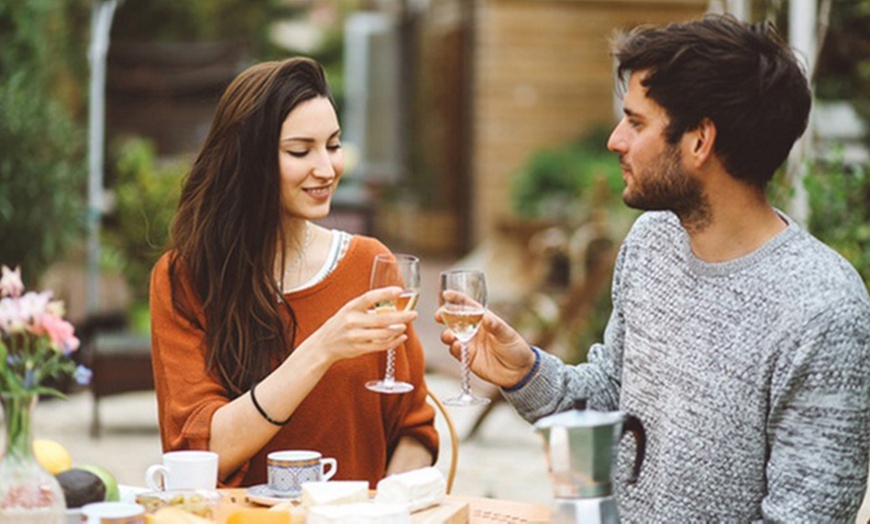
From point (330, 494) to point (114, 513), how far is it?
360mm

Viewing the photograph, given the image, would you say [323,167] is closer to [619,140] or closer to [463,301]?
[463,301]

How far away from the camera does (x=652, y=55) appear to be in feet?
8.38

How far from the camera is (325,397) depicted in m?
3.08

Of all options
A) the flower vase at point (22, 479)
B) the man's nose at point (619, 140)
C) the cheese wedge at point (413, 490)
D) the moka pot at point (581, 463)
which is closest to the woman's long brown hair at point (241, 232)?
the cheese wedge at point (413, 490)

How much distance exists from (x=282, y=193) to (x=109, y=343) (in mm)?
5366

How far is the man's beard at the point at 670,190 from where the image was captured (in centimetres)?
259

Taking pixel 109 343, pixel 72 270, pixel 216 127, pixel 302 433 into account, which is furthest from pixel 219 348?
pixel 72 270

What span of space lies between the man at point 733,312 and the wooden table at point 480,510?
0.64ft

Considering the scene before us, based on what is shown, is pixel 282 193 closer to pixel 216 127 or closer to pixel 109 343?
pixel 216 127

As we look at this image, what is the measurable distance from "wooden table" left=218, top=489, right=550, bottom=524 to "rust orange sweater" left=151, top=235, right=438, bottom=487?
0.27 metres

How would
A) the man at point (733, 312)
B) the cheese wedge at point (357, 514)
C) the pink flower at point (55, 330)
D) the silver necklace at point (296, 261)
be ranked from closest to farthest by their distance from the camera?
1. the pink flower at point (55, 330)
2. the cheese wedge at point (357, 514)
3. the man at point (733, 312)
4. the silver necklace at point (296, 261)

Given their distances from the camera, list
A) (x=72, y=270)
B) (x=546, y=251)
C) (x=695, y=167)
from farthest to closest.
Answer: (x=72, y=270) < (x=546, y=251) < (x=695, y=167)

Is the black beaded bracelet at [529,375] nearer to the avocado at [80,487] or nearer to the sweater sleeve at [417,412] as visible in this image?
the sweater sleeve at [417,412]

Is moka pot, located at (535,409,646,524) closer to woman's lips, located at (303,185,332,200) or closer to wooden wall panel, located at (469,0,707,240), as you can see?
woman's lips, located at (303,185,332,200)
